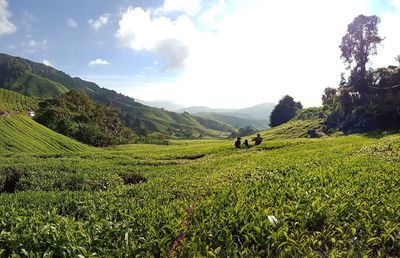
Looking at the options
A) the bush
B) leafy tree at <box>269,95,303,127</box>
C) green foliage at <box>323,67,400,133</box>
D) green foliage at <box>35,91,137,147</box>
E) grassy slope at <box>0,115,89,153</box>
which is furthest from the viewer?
leafy tree at <box>269,95,303,127</box>

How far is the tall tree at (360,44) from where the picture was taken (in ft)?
219

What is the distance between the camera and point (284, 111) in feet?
429

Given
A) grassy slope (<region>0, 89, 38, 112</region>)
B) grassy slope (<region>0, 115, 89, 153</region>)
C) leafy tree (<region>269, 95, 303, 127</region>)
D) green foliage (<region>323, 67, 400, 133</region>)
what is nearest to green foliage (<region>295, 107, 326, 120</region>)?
green foliage (<region>323, 67, 400, 133</region>)

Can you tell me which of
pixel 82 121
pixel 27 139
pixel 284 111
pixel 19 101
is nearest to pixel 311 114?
pixel 284 111

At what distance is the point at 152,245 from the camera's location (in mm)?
7305

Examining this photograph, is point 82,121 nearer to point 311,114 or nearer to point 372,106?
point 311,114

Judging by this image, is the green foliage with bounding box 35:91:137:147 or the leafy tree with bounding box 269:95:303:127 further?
the leafy tree with bounding box 269:95:303:127

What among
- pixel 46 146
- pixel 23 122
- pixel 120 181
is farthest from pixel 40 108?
pixel 120 181

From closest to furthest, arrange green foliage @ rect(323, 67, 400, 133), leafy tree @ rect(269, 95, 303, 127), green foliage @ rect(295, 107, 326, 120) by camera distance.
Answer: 1. green foliage @ rect(323, 67, 400, 133)
2. green foliage @ rect(295, 107, 326, 120)
3. leafy tree @ rect(269, 95, 303, 127)

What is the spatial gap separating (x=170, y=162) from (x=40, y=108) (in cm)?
7763

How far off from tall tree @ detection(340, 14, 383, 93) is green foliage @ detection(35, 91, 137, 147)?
64.9m

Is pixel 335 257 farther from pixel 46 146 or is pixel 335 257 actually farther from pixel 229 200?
pixel 46 146

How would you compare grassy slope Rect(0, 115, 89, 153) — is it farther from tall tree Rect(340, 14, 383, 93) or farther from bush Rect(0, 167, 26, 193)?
tall tree Rect(340, 14, 383, 93)

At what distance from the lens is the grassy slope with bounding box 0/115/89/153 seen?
50.9 meters
